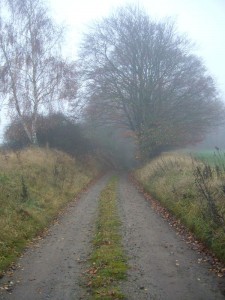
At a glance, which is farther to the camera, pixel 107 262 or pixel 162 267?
pixel 107 262

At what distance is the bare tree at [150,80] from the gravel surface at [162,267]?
71.1ft

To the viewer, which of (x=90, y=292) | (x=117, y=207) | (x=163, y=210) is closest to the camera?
(x=90, y=292)

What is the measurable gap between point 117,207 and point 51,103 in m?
16.0

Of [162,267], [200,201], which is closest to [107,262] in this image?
[162,267]

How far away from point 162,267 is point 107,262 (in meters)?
1.38

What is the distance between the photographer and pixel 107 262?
820 centimetres

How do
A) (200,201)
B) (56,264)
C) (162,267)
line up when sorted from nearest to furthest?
1. (162,267)
2. (56,264)
3. (200,201)

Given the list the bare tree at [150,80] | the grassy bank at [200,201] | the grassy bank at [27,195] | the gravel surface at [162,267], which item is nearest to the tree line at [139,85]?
the bare tree at [150,80]

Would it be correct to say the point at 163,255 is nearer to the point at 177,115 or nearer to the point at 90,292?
the point at 90,292

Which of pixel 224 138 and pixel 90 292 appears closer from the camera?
pixel 90 292

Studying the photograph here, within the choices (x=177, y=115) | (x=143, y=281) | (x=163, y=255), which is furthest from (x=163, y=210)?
(x=177, y=115)

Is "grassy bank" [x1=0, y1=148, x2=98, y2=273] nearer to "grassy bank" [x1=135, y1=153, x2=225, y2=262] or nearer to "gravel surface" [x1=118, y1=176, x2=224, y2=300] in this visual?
"gravel surface" [x1=118, y1=176, x2=224, y2=300]

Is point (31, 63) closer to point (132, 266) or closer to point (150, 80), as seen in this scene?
point (150, 80)

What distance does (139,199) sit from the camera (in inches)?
722
